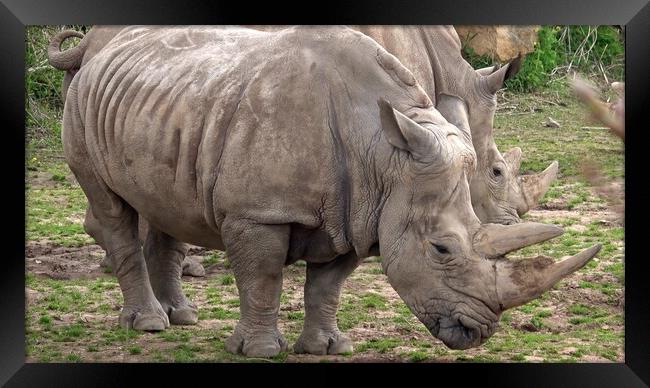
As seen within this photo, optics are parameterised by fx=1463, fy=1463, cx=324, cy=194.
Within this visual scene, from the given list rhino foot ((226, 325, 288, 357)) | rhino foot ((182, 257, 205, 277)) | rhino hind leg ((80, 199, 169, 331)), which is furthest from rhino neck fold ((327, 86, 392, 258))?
rhino foot ((182, 257, 205, 277))

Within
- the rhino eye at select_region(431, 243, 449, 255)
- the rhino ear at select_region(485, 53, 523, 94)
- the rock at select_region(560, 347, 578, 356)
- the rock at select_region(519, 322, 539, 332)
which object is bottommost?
the rock at select_region(560, 347, 578, 356)

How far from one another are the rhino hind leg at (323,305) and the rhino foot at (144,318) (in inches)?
44.2

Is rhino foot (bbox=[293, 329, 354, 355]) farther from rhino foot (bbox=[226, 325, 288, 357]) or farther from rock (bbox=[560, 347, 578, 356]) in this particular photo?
rock (bbox=[560, 347, 578, 356])

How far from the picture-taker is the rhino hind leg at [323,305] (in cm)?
884

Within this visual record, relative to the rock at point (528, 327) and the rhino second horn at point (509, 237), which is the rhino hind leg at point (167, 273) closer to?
the rock at point (528, 327)

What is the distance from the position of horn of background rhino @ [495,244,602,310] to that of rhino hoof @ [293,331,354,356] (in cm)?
152

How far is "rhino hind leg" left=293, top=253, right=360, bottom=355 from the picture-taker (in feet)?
29.0

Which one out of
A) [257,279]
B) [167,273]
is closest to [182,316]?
[167,273]

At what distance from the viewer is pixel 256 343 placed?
8.49 metres

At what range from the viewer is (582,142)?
15008 mm

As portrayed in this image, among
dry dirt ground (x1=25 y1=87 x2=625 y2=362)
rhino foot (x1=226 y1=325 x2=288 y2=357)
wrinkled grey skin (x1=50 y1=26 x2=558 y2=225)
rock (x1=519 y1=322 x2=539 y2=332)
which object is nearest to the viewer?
rhino foot (x1=226 y1=325 x2=288 y2=357)

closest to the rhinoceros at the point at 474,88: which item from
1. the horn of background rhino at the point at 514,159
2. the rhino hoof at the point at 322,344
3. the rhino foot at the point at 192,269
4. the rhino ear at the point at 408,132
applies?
the horn of background rhino at the point at 514,159

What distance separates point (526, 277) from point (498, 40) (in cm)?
720
